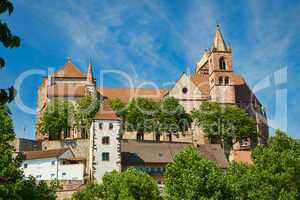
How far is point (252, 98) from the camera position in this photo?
116 metres

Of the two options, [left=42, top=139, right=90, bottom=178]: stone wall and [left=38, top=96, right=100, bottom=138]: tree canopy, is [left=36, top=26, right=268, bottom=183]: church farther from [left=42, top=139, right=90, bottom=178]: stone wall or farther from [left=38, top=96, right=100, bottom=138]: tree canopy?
[left=38, top=96, right=100, bottom=138]: tree canopy

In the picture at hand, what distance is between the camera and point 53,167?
69438mm

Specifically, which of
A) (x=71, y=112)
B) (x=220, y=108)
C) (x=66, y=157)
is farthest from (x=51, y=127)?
(x=220, y=108)

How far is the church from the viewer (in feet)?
226

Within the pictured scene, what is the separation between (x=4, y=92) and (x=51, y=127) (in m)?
78.2

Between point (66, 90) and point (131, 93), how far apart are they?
→ 1734 centimetres

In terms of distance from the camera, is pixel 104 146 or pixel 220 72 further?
pixel 220 72

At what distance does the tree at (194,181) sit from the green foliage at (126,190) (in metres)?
3.79

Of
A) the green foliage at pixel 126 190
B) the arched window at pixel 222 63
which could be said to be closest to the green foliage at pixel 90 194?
the green foliage at pixel 126 190

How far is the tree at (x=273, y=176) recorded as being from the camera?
45.0 meters

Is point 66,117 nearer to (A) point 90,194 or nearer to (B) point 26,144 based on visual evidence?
(B) point 26,144

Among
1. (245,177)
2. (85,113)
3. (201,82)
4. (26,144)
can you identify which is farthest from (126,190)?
(201,82)

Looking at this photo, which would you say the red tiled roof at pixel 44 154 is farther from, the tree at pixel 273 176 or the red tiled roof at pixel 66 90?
the tree at pixel 273 176

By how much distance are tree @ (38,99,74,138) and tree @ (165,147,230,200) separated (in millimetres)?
44376
